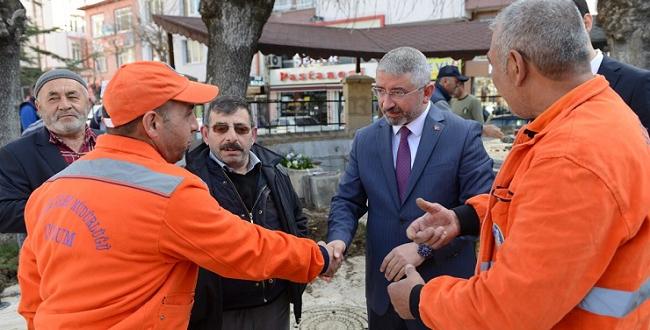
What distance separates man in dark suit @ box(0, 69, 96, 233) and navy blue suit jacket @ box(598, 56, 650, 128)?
310 centimetres

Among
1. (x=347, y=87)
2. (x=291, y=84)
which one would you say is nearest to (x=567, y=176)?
(x=347, y=87)

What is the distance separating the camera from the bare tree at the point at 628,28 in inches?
206

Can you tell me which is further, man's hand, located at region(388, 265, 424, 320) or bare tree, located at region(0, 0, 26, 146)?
bare tree, located at region(0, 0, 26, 146)

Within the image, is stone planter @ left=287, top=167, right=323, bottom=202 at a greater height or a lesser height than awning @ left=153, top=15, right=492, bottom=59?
lesser

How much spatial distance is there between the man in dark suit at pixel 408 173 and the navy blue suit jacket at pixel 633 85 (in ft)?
2.32

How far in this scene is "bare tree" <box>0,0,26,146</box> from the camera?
529 cm

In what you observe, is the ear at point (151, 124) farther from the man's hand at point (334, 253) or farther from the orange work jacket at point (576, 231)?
the orange work jacket at point (576, 231)

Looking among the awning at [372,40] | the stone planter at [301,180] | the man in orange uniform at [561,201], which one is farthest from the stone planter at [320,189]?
the man in orange uniform at [561,201]

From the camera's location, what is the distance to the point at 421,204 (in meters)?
2.03

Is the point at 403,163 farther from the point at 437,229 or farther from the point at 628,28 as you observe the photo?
Result: the point at 628,28

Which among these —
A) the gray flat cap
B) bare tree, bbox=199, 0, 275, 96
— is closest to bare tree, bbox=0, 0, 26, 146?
bare tree, bbox=199, 0, 275, 96

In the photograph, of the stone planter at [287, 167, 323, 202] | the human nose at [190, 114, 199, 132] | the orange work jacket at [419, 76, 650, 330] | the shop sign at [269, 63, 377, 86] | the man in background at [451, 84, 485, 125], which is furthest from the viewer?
the shop sign at [269, 63, 377, 86]

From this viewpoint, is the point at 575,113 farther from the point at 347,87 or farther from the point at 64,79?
the point at 347,87

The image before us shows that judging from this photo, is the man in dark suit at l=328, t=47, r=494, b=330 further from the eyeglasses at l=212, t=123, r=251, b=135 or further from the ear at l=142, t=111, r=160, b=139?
the ear at l=142, t=111, r=160, b=139
